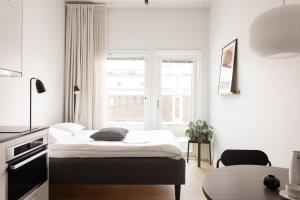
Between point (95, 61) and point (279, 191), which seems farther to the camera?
point (95, 61)

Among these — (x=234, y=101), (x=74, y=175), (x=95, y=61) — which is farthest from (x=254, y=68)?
(x=95, y=61)

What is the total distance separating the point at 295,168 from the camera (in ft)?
3.96

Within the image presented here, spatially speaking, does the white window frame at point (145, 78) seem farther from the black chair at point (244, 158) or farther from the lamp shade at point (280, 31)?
the lamp shade at point (280, 31)

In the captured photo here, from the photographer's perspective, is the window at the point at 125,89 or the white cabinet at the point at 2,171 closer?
the white cabinet at the point at 2,171

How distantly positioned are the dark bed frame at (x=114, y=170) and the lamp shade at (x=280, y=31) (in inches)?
73.4

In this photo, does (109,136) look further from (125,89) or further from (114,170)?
(125,89)

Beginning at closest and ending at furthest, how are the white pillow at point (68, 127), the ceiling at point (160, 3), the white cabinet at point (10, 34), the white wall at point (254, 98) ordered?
the white wall at point (254, 98)
the white cabinet at point (10, 34)
the white pillow at point (68, 127)
the ceiling at point (160, 3)

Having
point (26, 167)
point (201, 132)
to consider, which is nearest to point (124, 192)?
point (26, 167)

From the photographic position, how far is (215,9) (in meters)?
4.34

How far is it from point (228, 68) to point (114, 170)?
214 cm

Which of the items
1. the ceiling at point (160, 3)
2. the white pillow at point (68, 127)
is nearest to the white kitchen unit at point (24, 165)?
the white pillow at point (68, 127)

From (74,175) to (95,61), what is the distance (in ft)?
8.04

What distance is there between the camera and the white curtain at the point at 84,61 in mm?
4574

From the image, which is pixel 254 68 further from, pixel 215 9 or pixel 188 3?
pixel 188 3
